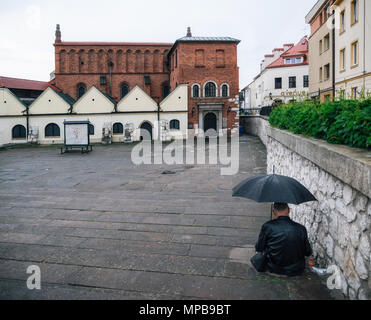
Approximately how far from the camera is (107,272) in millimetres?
4426

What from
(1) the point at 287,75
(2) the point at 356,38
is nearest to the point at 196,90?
(1) the point at 287,75

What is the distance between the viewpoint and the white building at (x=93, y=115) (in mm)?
35375

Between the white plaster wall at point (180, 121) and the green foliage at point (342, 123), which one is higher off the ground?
the white plaster wall at point (180, 121)

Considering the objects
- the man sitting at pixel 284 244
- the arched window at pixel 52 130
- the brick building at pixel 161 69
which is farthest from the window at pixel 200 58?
the man sitting at pixel 284 244

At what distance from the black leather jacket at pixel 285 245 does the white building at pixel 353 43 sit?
19068mm

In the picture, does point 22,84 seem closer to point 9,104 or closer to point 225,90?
point 9,104

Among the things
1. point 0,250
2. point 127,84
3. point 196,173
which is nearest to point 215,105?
point 127,84

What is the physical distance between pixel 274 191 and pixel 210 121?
36058 mm

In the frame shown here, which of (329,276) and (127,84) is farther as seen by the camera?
(127,84)

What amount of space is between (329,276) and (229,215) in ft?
10.6

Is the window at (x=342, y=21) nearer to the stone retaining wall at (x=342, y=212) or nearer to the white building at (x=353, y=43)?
the white building at (x=353, y=43)

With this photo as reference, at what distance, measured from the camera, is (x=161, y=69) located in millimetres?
49094

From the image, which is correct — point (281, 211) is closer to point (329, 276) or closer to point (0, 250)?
point (329, 276)
